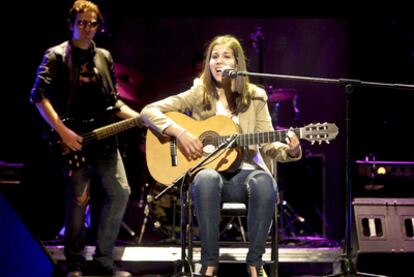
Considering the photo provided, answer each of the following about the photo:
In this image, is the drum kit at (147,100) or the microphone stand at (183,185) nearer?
the microphone stand at (183,185)

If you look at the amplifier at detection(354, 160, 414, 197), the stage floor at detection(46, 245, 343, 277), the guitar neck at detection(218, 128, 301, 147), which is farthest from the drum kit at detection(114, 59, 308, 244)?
the guitar neck at detection(218, 128, 301, 147)

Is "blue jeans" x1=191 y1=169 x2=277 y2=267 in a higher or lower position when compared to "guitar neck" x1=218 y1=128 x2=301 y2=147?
lower

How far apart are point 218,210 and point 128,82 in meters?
2.72


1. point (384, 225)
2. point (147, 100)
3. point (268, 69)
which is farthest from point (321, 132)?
point (268, 69)

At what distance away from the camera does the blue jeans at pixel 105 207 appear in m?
4.69

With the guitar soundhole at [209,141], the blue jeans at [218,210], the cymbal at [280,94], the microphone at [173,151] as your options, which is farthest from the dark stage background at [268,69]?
the blue jeans at [218,210]

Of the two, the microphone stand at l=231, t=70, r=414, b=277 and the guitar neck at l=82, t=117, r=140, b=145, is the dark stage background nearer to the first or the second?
the guitar neck at l=82, t=117, r=140, b=145

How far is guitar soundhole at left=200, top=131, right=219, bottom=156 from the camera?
4.14m

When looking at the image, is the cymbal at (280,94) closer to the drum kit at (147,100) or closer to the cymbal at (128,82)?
the drum kit at (147,100)

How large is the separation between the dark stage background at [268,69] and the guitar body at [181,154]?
131 centimetres

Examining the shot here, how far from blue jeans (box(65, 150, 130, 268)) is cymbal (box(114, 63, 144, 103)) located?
4.66 feet

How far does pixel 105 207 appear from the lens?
15.9 ft

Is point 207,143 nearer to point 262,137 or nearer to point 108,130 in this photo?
point 262,137

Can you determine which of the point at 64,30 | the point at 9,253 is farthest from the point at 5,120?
the point at 9,253
